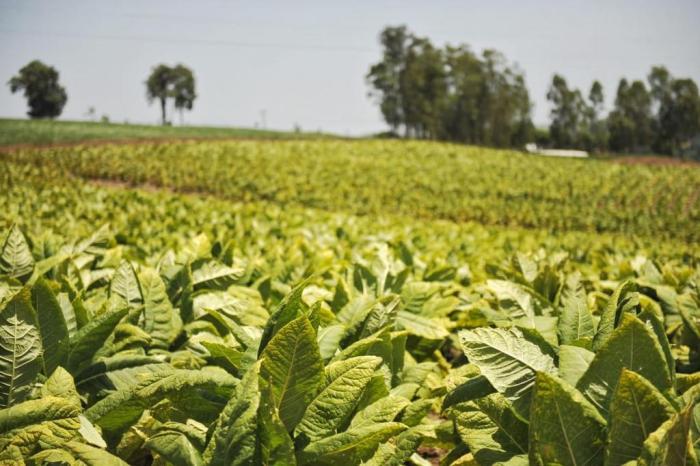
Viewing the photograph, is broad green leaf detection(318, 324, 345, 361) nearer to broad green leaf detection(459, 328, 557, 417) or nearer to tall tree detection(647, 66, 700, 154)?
broad green leaf detection(459, 328, 557, 417)

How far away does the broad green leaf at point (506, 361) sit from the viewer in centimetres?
114

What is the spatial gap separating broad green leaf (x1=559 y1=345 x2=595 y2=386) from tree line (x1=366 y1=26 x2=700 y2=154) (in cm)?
7895

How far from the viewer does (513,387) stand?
115 centimetres

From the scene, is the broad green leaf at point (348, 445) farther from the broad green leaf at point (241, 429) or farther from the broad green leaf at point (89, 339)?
the broad green leaf at point (89, 339)

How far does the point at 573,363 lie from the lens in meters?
1.14

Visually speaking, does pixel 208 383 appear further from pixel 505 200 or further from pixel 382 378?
pixel 505 200

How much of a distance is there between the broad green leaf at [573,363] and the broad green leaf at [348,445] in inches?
15.3

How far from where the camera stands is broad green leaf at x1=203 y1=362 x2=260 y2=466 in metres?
0.97

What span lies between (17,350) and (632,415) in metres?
1.34

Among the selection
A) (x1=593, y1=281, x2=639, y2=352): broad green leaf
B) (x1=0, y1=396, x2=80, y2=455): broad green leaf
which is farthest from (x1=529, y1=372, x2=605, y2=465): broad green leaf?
(x1=0, y1=396, x2=80, y2=455): broad green leaf

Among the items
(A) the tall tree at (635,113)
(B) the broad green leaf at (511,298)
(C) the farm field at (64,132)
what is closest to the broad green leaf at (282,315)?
(B) the broad green leaf at (511,298)

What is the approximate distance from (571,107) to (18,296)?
97.7m

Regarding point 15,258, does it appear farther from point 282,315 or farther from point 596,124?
point 596,124

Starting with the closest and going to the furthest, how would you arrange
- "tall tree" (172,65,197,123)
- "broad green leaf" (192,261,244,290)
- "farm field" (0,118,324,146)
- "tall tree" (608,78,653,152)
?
"broad green leaf" (192,261,244,290) < "farm field" (0,118,324,146) < "tall tree" (608,78,653,152) < "tall tree" (172,65,197,123)
